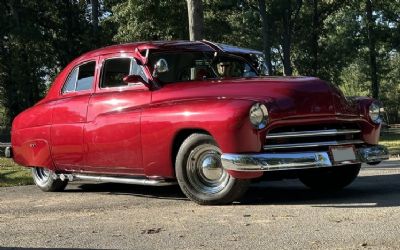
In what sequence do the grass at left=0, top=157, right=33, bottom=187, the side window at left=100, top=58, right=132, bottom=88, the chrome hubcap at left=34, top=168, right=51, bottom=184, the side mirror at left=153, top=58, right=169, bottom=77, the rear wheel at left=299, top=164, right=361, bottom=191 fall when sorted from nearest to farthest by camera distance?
the side mirror at left=153, top=58, right=169, bottom=77
the rear wheel at left=299, top=164, right=361, bottom=191
the side window at left=100, top=58, right=132, bottom=88
the chrome hubcap at left=34, top=168, right=51, bottom=184
the grass at left=0, top=157, right=33, bottom=187

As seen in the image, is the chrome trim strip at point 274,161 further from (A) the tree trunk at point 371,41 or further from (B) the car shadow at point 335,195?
(A) the tree trunk at point 371,41

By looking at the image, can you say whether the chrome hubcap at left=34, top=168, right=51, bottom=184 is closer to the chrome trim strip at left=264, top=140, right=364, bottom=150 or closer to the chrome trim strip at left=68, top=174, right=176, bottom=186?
the chrome trim strip at left=68, top=174, right=176, bottom=186

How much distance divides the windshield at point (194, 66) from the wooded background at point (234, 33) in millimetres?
20779

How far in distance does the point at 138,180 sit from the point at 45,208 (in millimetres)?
1104

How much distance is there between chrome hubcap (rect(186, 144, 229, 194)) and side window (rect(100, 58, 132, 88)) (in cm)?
150

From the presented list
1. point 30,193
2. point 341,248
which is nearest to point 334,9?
point 30,193

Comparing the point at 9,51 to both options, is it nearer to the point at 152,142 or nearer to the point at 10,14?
the point at 10,14

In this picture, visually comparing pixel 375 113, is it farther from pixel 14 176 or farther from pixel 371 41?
pixel 371 41

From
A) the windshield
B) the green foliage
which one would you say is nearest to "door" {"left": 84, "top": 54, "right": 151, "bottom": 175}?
the windshield

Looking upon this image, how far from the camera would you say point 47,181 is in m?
8.55

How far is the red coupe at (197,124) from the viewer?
19.6 ft

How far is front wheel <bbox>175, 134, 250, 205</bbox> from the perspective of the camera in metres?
6.25

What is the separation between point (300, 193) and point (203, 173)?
5.22ft

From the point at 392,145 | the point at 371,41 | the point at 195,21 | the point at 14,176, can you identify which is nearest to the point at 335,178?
the point at 14,176
